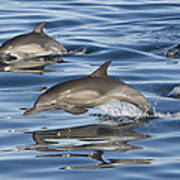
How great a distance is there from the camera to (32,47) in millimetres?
15031

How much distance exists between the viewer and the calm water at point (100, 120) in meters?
7.38

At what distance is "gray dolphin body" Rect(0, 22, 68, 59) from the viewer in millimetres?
14891

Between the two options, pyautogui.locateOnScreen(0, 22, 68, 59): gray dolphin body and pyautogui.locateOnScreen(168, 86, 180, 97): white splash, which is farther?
pyautogui.locateOnScreen(0, 22, 68, 59): gray dolphin body

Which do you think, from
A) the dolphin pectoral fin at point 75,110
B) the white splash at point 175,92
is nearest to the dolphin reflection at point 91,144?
the dolphin pectoral fin at point 75,110

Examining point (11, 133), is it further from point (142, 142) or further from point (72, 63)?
point (72, 63)

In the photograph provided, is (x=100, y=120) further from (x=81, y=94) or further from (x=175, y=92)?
(x=175, y=92)

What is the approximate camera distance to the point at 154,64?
44.3 ft

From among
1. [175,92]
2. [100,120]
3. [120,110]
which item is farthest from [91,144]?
[175,92]

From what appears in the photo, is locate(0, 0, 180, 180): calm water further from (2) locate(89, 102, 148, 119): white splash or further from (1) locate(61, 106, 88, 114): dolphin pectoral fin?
(1) locate(61, 106, 88, 114): dolphin pectoral fin

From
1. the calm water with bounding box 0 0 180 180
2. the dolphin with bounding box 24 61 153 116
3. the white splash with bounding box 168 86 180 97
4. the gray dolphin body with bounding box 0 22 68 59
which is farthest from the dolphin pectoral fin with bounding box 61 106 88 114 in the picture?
the gray dolphin body with bounding box 0 22 68 59

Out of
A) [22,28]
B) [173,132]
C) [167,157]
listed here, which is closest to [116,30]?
[22,28]

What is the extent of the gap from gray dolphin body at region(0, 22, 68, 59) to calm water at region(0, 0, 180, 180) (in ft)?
1.74

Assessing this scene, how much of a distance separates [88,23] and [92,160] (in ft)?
40.1

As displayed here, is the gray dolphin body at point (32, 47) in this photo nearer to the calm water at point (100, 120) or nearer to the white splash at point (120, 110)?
the calm water at point (100, 120)
